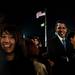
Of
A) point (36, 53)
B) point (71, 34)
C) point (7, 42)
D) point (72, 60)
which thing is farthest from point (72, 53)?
point (7, 42)

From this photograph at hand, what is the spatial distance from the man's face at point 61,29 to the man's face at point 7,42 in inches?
18.7

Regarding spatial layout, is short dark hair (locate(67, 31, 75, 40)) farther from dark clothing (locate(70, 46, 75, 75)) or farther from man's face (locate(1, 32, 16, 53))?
man's face (locate(1, 32, 16, 53))

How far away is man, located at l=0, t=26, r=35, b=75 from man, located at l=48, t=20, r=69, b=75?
292mm

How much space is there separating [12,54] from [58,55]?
1.58 feet

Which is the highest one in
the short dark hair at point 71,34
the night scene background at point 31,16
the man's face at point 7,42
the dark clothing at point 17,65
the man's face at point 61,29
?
the night scene background at point 31,16

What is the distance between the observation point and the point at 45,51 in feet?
8.86

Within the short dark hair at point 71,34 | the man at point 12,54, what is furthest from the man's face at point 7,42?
the short dark hair at point 71,34

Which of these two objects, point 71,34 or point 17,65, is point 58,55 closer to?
point 71,34

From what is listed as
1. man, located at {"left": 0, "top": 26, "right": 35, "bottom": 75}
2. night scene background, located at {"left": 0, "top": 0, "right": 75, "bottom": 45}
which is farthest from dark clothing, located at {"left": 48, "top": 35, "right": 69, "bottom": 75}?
man, located at {"left": 0, "top": 26, "right": 35, "bottom": 75}

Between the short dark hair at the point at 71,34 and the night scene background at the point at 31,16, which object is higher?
the night scene background at the point at 31,16

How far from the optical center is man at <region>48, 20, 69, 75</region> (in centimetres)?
272

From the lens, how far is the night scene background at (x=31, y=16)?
265 cm

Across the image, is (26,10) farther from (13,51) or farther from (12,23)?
(13,51)

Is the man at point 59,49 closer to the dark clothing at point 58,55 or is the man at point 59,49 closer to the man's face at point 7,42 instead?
the dark clothing at point 58,55
